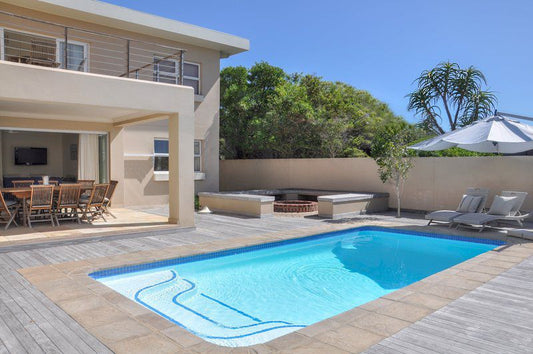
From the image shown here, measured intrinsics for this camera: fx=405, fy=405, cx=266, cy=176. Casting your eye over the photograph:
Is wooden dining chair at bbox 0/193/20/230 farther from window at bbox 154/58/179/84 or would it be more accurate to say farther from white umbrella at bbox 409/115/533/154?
white umbrella at bbox 409/115/533/154

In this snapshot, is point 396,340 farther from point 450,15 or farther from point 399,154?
point 450,15

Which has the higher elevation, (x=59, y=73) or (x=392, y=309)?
(x=59, y=73)

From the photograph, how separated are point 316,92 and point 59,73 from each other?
1704 cm

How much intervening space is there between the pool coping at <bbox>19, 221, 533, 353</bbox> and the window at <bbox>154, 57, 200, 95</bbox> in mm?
9909

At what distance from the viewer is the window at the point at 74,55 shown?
1329cm

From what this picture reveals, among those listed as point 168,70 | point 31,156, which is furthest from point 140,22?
point 31,156

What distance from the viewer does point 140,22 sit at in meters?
14.1

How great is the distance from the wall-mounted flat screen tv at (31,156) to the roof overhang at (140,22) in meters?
5.93

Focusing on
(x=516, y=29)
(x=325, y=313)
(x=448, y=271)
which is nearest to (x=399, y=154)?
(x=448, y=271)

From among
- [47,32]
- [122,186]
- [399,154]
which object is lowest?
[122,186]

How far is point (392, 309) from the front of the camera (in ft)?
15.4

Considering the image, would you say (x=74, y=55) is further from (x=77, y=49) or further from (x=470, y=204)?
(x=470, y=204)

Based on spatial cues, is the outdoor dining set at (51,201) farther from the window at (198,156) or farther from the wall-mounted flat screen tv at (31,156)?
the window at (198,156)

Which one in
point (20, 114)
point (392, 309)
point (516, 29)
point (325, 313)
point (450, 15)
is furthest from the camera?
point (516, 29)
